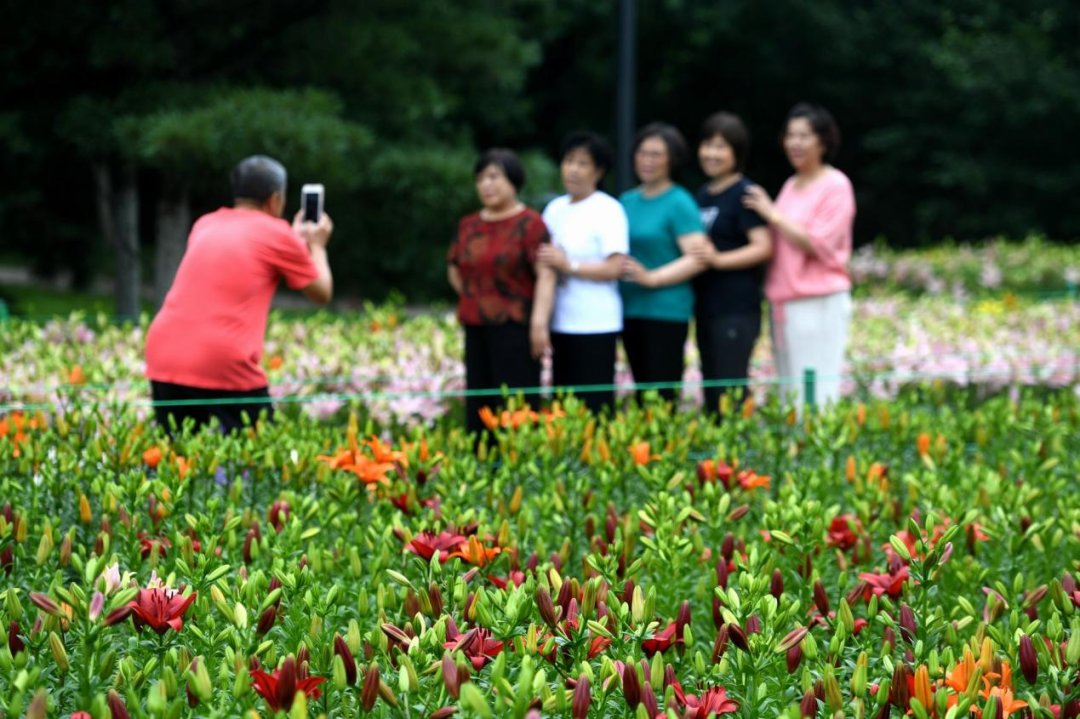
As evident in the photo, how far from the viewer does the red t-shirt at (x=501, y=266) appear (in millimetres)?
6059

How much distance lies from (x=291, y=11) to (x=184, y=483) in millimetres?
9474

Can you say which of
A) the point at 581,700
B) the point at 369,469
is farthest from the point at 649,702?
the point at 369,469

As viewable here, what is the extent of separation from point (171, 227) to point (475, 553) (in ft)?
33.6

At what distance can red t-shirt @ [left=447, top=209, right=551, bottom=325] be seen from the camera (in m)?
6.06

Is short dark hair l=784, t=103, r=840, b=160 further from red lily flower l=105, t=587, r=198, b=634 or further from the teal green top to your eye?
red lily flower l=105, t=587, r=198, b=634

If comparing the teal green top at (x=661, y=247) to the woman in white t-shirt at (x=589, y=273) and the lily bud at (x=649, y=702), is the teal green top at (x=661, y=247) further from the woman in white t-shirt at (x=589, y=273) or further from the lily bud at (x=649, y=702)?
the lily bud at (x=649, y=702)

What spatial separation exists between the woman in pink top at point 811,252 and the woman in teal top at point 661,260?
1.13 feet

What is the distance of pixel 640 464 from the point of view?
178 inches

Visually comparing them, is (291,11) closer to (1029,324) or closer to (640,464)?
(1029,324)

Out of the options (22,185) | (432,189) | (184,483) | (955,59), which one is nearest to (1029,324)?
(432,189)

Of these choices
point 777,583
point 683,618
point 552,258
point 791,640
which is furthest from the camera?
point 552,258

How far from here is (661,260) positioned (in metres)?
6.42

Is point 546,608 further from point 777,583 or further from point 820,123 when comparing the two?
point 820,123

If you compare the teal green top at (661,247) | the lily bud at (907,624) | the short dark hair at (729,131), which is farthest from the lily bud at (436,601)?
the short dark hair at (729,131)
